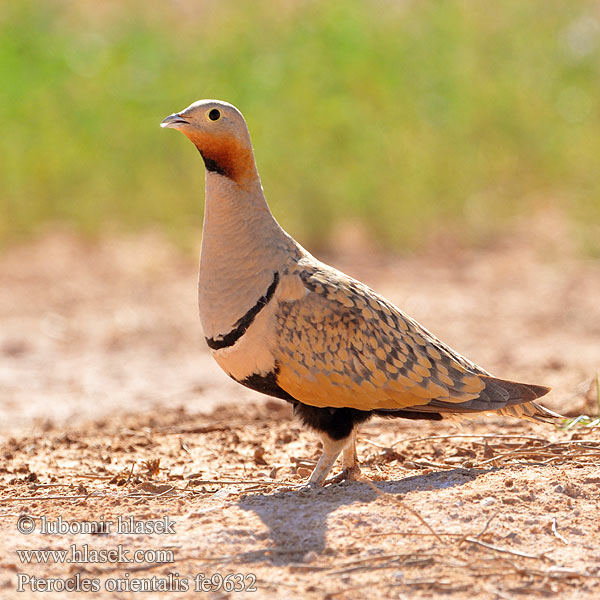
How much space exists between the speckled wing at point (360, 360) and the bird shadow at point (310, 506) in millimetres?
300

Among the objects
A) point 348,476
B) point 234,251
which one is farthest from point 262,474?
point 234,251

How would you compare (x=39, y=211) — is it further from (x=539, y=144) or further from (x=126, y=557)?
(x=126, y=557)

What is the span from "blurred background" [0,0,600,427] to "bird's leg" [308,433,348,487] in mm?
1898

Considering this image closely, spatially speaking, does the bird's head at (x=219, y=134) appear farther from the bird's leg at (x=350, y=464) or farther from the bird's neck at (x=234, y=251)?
the bird's leg at (x=350, y=464)

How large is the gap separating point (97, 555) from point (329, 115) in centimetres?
958

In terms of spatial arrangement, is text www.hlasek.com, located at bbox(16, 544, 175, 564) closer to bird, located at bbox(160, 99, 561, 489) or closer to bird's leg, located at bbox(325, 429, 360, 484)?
bird, located at bbox(160, 99, 561, 489)

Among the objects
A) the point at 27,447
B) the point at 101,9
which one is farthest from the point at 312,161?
the point at 101,9

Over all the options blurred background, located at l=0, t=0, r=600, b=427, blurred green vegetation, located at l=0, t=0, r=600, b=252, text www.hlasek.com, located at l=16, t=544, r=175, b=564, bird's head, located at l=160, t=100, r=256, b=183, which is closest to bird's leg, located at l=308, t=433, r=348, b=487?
text www.hlasek.com, located at l=16, t=544, r=175, b=564

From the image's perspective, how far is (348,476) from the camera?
4602 millimetres

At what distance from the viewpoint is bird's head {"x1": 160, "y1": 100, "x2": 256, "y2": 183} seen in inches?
171

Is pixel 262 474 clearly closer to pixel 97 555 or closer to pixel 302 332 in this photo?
pixel 302 332

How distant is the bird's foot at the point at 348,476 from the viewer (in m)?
4.59

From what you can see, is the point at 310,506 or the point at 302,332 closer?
the point at 310,506

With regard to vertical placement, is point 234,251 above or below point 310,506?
above
